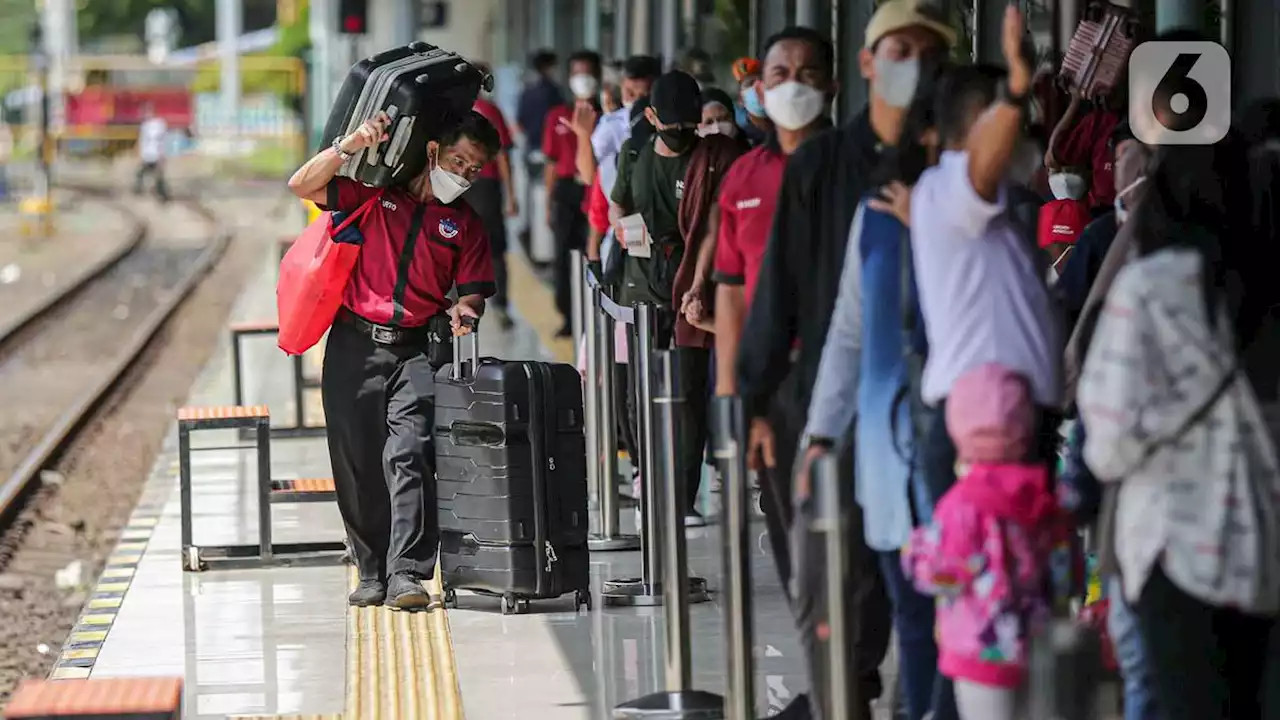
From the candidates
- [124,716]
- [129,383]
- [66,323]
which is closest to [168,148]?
[66,323]

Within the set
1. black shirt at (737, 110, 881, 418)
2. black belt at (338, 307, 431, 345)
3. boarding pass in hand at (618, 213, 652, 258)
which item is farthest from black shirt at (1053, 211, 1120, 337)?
boarding pass in hand at (618, 213, 652, 258)

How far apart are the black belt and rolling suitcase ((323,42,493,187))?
18.8 inches

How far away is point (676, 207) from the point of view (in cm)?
987

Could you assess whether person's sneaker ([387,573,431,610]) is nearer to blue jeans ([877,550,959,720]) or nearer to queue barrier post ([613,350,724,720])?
queue barrier post ([613,350,724,720])

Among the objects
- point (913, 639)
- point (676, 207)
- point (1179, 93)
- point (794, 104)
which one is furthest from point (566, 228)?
point (1179, 93)

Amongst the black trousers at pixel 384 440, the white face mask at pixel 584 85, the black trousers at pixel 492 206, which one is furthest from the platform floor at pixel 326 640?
the white face mask at pixel 584 85

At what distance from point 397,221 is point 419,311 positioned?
0.32 meters

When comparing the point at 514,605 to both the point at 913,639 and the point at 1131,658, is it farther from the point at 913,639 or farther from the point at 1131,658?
the point at 1131,658

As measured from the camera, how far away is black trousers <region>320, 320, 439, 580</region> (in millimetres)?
8734

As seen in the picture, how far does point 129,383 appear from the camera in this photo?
19.9 metres

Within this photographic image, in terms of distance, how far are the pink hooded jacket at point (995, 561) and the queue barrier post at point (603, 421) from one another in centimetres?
483

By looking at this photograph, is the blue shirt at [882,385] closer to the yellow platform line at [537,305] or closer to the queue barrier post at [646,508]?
the queue barrier post at [646,508]

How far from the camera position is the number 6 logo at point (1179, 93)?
534 cm

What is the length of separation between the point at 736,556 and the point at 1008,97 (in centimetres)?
156
